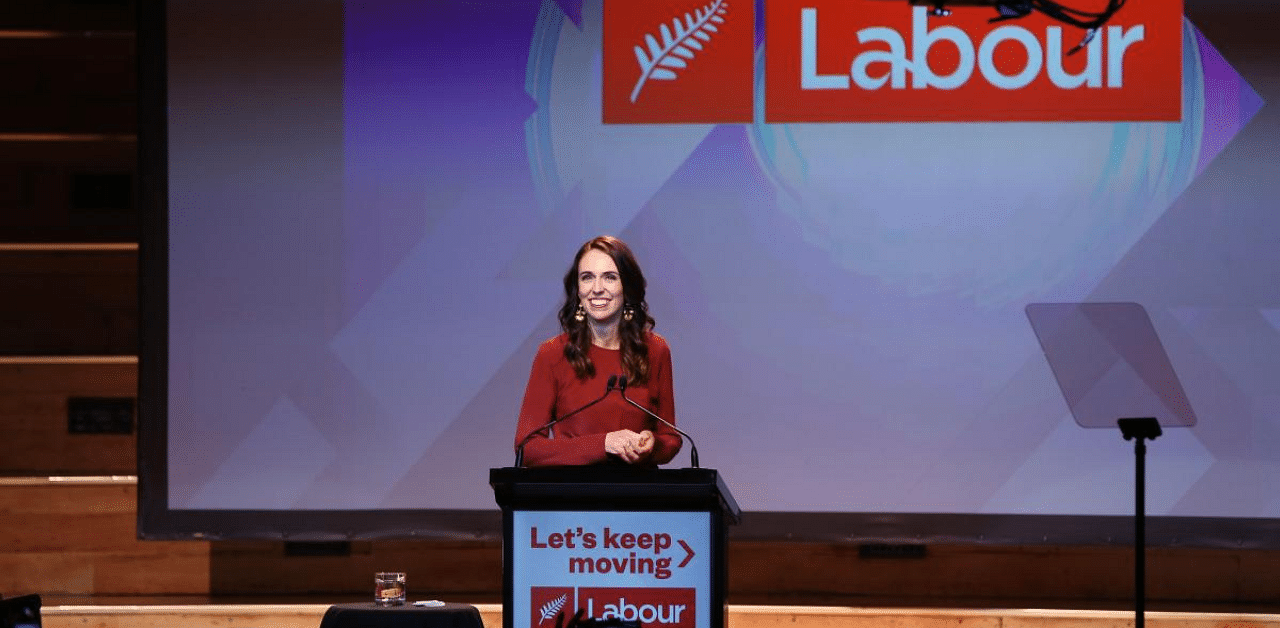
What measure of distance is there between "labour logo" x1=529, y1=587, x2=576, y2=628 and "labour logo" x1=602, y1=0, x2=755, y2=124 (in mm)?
2409

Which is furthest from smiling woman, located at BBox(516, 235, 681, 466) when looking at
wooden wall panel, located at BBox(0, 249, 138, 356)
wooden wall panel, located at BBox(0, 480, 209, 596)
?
wooden wall panel, located at BBox(0, 249, 138, 356)

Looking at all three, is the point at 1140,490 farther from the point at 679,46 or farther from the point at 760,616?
the point at 679,46

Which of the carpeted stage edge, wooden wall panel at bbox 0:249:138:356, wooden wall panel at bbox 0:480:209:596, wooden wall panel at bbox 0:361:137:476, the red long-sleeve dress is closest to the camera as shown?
the red long-sleeve dress

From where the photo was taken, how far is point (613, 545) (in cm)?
338

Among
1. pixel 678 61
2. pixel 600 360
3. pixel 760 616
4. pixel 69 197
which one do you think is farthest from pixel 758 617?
pixel 69 197

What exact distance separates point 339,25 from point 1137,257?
2872 mm

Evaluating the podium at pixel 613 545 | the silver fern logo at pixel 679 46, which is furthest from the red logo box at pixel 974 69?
the podium at pixel 613 545

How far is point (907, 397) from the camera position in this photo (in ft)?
17.5

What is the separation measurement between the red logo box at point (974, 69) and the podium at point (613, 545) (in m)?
2.30

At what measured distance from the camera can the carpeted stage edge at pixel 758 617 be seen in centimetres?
520

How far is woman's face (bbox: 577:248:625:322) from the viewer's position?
3.87 meters

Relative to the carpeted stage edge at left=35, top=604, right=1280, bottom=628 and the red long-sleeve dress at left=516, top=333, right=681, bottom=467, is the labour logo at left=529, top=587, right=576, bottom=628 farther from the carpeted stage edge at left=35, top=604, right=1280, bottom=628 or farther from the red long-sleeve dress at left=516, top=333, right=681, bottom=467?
the carpeted stage edge at left=35, top=604, right=1280, bottom=628

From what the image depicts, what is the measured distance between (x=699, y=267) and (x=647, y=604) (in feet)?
7.11

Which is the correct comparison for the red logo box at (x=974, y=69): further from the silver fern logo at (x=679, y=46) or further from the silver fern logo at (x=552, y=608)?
the silver fern logo at (x=552, y=608)
